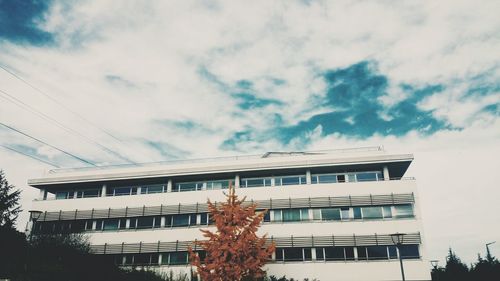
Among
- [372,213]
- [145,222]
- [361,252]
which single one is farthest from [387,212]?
[145,222]

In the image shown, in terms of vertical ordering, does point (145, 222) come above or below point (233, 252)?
above

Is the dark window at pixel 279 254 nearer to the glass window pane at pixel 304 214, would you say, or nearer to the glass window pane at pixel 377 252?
the glass window pane at pixel 304 214

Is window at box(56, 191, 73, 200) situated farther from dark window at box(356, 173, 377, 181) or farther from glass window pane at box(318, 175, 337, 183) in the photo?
dark window at box(356, 173, 377, 181)

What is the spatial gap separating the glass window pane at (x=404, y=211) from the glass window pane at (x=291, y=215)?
7.83 m

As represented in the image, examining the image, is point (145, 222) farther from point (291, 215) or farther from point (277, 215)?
point (291, 215)

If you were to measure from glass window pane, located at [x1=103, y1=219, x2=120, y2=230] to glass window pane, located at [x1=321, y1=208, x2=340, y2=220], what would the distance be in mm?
19012

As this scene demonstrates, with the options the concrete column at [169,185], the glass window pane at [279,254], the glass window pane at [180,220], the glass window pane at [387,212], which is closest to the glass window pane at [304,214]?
the glass window pane at [279,254]

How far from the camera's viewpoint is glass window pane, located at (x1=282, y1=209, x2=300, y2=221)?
3036 cm

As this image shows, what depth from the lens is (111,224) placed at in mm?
33906

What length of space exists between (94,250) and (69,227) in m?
3.95

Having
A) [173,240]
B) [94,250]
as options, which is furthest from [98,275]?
[94,250]

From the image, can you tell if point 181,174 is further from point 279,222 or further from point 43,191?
point 43,191

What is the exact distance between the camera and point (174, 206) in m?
32.7

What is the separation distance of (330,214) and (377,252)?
455 cm
